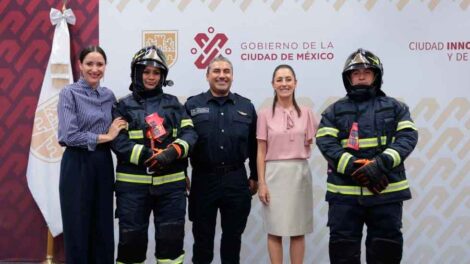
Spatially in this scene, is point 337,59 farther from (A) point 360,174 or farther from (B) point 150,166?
(B) point 150,166

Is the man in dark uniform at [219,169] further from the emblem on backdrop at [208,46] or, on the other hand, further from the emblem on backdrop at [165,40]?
the emblem on backdrop at [165,40]

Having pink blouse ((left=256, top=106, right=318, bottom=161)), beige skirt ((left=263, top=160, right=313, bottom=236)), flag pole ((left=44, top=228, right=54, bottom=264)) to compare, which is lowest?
flag pole ((left=44, top=228, right=54, bottom=264))

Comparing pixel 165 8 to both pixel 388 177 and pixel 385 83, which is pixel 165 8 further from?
pixel 388 177

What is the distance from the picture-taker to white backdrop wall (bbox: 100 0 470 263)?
3719 mm

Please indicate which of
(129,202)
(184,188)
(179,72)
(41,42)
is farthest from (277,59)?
(41,42)

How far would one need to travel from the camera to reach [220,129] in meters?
3.12

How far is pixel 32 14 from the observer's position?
3.97m

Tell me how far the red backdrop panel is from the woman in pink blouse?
5.80 feet

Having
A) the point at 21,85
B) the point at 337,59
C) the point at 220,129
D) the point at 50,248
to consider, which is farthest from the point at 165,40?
the point at 50,248

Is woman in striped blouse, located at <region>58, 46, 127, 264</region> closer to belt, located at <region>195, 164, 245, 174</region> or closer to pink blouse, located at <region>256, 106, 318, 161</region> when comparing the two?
belt, located at <region>195, 164, 245, 174</region>

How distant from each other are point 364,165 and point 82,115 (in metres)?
1.70

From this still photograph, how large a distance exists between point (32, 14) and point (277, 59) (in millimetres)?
2086

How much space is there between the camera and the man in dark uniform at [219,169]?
10.2ft

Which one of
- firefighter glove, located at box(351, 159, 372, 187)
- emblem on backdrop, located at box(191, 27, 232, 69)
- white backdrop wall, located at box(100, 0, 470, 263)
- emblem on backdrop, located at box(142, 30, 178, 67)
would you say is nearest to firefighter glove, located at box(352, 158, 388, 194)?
firefighter glove, located at box(351, 159, 372, 187)
